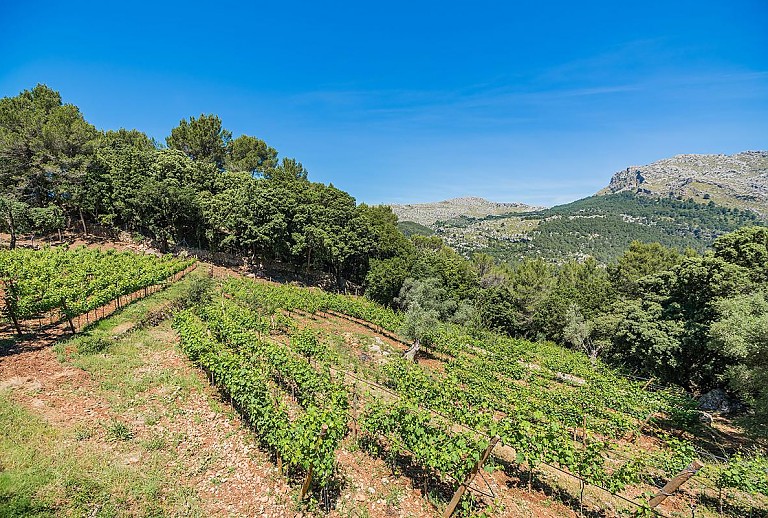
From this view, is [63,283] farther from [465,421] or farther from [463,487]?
[463,487]

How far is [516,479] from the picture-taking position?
10.5 m

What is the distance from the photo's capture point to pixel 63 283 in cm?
1736

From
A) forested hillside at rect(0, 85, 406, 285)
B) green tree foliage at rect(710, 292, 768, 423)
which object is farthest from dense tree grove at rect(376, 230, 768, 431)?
forested hillside at rect(0, 85, 406, 285)

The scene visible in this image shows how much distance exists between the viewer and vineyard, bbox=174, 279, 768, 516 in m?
8.77

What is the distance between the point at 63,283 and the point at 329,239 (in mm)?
24742

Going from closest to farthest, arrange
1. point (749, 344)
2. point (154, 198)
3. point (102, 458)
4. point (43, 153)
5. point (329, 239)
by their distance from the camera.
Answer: point (102, 458) → point (749, 344) → point (43, 153) → point (154, 198) → point (329, 239)

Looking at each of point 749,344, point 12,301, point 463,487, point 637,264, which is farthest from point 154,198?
point 637,264

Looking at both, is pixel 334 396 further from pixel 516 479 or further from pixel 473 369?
pixel 473 369

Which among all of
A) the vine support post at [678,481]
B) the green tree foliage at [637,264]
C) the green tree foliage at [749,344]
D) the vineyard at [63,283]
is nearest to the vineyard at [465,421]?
the vine support post at [678,481]

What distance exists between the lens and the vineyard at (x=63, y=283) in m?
14.5

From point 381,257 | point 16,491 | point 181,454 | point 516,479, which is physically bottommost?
point 516,479

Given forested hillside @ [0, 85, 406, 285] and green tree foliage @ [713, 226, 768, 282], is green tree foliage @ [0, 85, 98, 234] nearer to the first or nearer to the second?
forested hillside @ [0, 85, 406, 285]

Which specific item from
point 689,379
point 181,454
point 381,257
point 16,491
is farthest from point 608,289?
point 16,491

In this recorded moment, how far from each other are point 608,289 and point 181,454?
49598 mm
